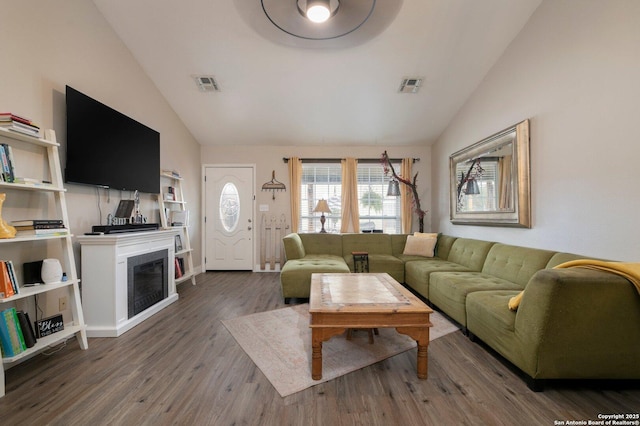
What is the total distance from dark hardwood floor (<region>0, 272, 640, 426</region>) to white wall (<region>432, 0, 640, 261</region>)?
123 cm

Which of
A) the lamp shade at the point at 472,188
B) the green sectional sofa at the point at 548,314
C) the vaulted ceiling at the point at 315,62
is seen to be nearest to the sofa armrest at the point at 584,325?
the green sectional sofa at the point at 548,314

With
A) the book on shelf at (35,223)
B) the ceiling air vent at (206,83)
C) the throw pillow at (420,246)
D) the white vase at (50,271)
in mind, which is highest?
the ceiling air vent at (206,83)

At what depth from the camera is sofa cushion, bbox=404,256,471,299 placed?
3.25m

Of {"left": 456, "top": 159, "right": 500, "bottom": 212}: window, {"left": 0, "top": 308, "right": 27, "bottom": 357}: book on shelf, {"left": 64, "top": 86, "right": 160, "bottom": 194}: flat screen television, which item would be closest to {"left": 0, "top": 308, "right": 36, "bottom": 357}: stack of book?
{"left": 0, "top": 308, "right": 27, "bottom": 357}: book on shelf

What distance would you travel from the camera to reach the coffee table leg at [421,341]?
1.74 m

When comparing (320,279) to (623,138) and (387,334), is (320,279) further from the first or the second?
(623,138)

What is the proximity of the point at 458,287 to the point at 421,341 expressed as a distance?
3.43ft

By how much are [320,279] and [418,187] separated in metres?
3.42

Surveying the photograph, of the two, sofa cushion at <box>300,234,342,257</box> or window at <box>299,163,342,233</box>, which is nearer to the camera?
sofa cushion at <box>300,234,342,257</box>

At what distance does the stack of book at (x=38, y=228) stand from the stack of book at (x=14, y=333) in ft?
1.69

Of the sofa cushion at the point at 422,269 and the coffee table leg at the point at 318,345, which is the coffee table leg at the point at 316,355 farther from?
the sofa cushion at the point at 422,269

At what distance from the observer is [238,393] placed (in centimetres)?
162

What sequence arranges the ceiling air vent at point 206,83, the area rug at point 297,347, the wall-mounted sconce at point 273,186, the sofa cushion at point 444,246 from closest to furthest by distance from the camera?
the area rug at point 297,347
the ceiling air vent at point 206,83
the sofa cushion at point 444,246
the wall-mounted sconce at point 273,186

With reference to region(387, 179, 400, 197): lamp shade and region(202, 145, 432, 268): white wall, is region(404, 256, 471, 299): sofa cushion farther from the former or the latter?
region(202, 145, 432, 268): white wall
